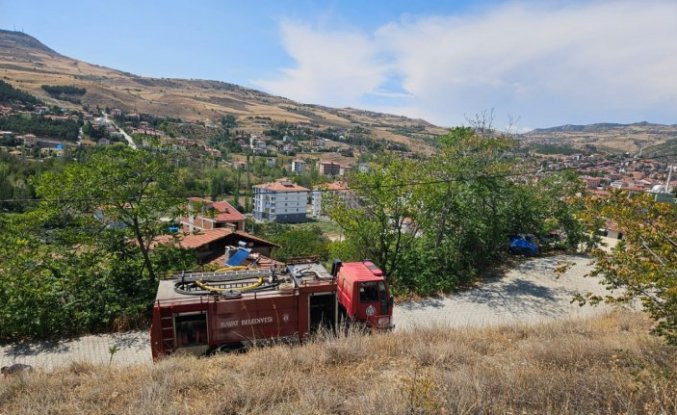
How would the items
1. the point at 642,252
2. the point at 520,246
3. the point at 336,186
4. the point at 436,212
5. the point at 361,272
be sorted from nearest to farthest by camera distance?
the point at 642,252 → the point at 361,272 → the point at 436,212 → the point at 336,186 → the point at 520,246

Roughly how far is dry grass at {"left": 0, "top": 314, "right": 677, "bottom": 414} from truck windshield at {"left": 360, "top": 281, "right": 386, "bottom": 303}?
282cm

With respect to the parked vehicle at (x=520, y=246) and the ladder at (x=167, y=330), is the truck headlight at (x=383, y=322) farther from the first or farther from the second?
the parked vehicle at (x=520, y=246)

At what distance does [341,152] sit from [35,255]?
5358 inches

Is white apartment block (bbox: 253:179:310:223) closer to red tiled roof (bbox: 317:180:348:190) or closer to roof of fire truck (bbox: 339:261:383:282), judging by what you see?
red tiled roof (bbox: 317:180:348:190)

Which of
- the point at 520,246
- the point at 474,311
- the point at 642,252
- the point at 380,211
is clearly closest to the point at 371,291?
the point at 474,311

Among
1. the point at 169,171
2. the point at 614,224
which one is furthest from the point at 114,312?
the point at 614,224

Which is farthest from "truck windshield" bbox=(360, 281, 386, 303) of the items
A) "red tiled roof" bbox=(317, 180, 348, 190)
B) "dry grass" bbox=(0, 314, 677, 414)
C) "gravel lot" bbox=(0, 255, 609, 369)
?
"red tiled roof" bbox=(317, 180, 348, 190)

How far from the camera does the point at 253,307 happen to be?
8258 millimetres

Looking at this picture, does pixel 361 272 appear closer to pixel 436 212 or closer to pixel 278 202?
pixel 436 212

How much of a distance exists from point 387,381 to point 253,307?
13.4 ft

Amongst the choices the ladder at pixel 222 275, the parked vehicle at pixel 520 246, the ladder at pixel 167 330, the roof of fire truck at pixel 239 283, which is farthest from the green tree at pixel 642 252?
the parked vehicle at pixel 520 246

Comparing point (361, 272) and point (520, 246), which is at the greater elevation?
point (361, 272)

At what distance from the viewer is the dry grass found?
390 cm

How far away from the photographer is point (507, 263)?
59.2ft
